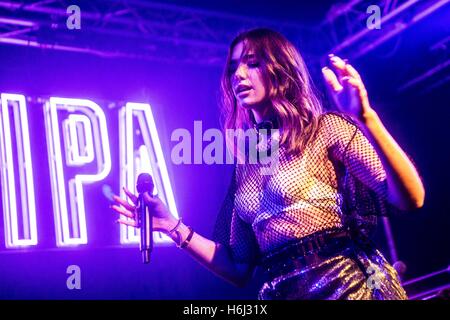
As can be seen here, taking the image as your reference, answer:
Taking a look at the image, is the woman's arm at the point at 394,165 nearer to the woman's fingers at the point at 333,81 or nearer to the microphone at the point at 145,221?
the woman's fingers at the point at 333,81

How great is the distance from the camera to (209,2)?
482 centimetres

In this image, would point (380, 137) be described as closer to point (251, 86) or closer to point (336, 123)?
point (336, 123)

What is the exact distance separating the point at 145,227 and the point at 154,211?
75 mm

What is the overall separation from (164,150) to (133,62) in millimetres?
892

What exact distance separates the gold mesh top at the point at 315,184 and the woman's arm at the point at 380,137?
10 centimetres

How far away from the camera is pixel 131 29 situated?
5.11m

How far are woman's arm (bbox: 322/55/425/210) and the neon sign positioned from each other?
3.57 meters

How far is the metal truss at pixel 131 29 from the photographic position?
4719mm

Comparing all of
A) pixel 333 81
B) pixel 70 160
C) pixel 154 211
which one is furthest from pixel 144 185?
pixel 70 160

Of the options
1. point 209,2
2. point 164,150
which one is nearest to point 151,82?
point 164,150

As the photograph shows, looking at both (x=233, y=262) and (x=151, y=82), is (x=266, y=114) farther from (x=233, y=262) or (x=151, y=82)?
(x=151, y=82)

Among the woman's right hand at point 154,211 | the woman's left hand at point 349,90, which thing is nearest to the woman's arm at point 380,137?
the woman's left hand at point 349,90
